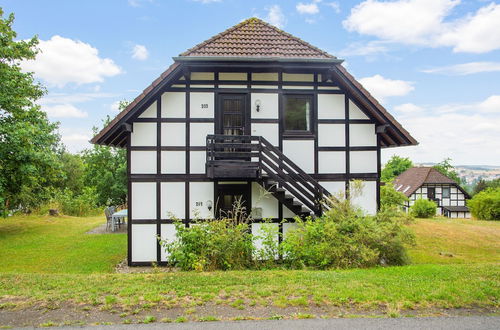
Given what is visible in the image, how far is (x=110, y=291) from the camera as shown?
605 cm

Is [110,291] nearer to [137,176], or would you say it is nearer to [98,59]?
[137,176]

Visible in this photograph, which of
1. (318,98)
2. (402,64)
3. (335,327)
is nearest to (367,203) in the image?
(318,98)

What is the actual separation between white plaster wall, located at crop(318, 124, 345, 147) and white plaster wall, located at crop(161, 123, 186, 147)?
13.9 feet

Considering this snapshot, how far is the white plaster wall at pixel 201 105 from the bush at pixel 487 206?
82.3 ft

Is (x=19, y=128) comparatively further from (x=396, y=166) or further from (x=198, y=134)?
(x=396, y=166)

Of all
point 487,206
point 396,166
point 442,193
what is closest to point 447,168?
point 396,166

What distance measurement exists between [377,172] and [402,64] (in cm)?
999

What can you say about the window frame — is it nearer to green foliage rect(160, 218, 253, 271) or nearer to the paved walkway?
green foliage rect(160, 218, 253, 271)

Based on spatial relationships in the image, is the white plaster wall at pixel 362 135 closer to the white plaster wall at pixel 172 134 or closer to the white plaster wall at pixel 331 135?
the white plaster wall at pixel 331 135

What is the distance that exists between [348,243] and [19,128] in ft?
38.7

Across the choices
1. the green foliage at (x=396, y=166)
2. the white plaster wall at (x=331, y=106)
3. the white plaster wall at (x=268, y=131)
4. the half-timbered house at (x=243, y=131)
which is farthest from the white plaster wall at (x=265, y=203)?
the green foliage at (x=396, y=166)

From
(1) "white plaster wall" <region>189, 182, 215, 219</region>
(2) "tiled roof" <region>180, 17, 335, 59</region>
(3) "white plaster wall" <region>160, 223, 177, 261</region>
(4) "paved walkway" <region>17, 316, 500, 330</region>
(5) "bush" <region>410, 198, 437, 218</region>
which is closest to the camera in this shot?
(4) "paved walkway" <region>17, 316, 500, 330</region>

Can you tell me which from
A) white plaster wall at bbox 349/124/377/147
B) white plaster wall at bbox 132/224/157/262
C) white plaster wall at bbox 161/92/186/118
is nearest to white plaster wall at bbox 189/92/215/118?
white plaster wall at bbox 161/92/186/118

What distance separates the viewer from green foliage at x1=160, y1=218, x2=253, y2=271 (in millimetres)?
8250
